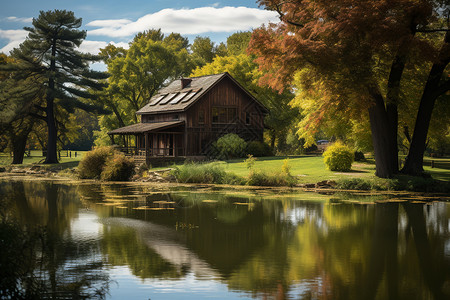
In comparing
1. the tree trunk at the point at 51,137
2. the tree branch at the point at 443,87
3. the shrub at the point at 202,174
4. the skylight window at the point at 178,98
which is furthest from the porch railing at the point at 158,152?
the tree branch at the point at 443,87

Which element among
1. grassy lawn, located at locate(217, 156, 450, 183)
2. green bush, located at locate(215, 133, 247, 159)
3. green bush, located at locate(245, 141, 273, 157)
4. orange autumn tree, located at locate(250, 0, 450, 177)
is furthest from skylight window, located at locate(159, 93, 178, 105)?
orange autumn tree, located at locate(250, 0, 450, 177)

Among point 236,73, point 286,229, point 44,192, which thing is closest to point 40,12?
point 236,73

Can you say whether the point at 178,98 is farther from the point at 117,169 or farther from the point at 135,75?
the point at 117,169

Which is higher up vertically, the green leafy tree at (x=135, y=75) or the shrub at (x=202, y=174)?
the green leafy tree at (x=135, y=75)

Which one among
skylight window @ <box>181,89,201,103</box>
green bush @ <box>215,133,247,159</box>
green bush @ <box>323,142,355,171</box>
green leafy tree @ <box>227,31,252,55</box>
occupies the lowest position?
green bush @ <box>323,142,355,171</box>

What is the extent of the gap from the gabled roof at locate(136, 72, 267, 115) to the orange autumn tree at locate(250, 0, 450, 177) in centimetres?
1896

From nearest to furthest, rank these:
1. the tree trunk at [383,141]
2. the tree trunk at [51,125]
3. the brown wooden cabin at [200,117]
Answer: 1. the tree trunk at [383,141]
2. the brown wooden cabin at [200,117]
3. the tree trunk at [51,125]

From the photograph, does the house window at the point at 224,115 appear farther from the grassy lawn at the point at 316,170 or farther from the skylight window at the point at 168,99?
the grassy lawn at the point at 316,170

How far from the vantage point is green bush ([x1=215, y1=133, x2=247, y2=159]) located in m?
44.4

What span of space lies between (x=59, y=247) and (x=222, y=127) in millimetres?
37117

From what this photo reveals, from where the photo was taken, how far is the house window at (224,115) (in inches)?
1892

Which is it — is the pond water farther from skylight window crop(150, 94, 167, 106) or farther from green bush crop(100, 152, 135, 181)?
skylight window crop(150, 94, 167, 106)

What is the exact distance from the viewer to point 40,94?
51.1m

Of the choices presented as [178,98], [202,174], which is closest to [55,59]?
[178,98]
